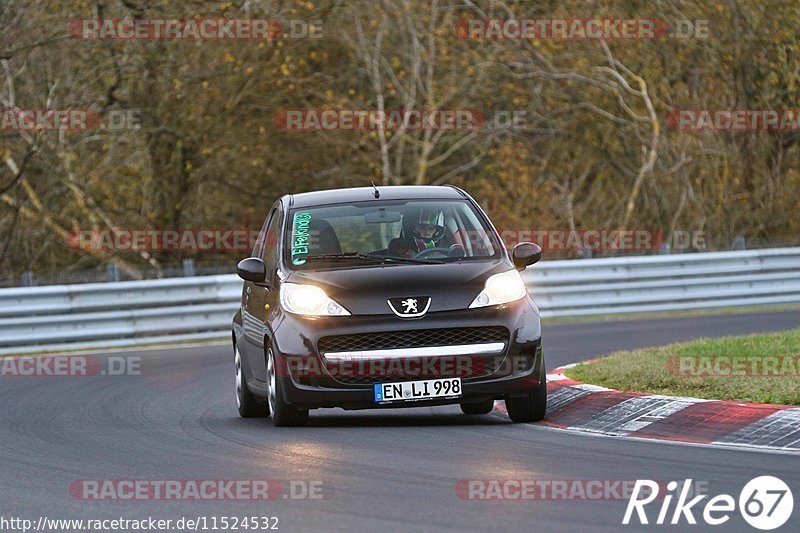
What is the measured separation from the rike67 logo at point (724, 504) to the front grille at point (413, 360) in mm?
3076

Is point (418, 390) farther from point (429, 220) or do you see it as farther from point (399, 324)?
point (429, 220)

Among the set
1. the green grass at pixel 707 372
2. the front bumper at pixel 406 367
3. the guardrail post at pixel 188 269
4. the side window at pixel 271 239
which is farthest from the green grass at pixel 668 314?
the front bumper at pixel 406 367

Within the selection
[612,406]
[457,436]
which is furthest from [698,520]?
[612,406]

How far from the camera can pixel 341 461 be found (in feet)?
32.6

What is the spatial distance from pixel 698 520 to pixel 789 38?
25.8 m

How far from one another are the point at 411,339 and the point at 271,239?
2425 millimetres

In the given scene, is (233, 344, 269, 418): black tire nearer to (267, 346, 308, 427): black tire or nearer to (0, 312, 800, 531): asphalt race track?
(0, 312, 800, 531): asphalt race track

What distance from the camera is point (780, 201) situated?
109ft

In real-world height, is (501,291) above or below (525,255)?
below

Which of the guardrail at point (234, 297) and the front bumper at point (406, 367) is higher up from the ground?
the front bumper at point (406, 367)

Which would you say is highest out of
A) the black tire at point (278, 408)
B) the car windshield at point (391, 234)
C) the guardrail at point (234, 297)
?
the car windshield at point (391, 234)

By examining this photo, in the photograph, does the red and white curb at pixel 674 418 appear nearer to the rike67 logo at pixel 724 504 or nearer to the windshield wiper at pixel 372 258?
the windshield wiper at pixel 372 258

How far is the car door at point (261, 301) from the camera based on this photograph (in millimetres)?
12508

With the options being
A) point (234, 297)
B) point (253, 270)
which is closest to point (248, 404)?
point (253, 270)
